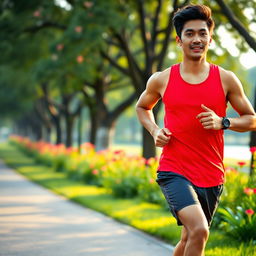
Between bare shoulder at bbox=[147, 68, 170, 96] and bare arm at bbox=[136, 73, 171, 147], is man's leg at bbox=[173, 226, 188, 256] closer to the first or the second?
bare arm at bbox=[136, 73, 171, 147]

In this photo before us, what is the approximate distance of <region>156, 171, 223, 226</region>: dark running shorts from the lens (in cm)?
354

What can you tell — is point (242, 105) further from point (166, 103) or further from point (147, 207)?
point (147, 207)

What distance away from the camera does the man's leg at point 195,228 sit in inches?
134

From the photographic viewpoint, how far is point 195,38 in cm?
373

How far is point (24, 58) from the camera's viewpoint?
62.9ft

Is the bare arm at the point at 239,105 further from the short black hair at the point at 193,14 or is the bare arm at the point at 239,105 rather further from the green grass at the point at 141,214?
the green grass at the point at 141,214

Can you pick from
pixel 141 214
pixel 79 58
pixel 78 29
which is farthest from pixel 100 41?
pixel 141 214

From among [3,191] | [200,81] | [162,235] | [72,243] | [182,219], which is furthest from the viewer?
[3,191]

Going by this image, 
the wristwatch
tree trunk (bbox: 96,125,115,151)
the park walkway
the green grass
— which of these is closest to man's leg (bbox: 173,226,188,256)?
the wristwatch

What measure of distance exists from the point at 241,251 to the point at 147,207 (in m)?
4.18

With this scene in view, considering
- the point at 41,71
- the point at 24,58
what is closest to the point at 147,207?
the point at 41,71

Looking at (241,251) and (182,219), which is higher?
(182,219)

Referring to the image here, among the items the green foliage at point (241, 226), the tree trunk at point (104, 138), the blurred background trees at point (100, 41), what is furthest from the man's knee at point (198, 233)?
the tree trunk at point (104, 138)

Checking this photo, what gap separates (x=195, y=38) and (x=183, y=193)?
107 cm
